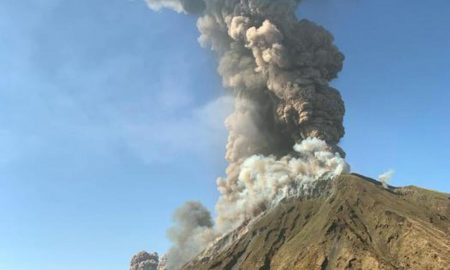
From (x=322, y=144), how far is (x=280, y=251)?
3388 centimetres

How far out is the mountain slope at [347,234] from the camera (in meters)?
137

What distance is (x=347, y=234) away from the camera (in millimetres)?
152000

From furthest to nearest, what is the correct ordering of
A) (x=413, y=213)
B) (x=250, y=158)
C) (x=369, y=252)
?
(x=250, y=158) < (x=413, y=213) < (x=369, y=252)

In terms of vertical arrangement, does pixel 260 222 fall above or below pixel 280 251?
above

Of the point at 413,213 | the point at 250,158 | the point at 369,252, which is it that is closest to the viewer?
the point at 369,252

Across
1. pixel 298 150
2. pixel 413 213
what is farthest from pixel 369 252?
pixel 298 150

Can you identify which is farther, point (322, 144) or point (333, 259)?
point (322, 144)

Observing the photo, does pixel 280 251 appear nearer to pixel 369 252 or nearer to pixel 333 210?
pixel 333 210

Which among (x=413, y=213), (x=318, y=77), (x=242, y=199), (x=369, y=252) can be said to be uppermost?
(x=318, y=77)

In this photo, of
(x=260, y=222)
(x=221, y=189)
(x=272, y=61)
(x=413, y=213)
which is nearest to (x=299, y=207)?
(x=260, y=222)

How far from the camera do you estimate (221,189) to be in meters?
183

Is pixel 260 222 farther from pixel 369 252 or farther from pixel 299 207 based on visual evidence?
pixel 369 252

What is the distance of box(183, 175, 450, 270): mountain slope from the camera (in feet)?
451

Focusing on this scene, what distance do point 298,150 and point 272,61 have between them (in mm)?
27869
